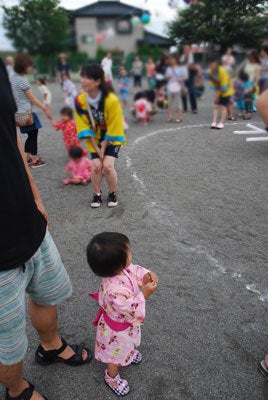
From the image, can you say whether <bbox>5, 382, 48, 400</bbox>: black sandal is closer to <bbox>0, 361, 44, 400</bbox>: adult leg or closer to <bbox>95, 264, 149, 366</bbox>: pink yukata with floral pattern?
<bbox>0, 361, 44, 400</bbox>: adult leg

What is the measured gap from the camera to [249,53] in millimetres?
1556

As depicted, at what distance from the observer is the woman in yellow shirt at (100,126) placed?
9.78 ft

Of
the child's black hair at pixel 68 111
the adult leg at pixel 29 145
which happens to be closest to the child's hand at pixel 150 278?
the child's black hair at pixel 68 111

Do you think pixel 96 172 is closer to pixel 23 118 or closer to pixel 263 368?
pixel 23 118

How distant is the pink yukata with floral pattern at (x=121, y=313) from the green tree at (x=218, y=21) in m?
1.17

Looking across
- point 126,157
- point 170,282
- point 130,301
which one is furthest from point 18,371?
point 126,157

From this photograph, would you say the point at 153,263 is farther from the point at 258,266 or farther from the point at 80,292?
the point at 258,266

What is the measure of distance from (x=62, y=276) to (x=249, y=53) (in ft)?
4.74

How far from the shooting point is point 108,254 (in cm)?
151

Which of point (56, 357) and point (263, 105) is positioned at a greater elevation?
point (263, 105)

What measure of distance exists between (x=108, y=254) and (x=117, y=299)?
0.22 meters

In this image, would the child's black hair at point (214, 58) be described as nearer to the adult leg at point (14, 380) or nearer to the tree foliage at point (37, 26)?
the tree foliage at point (37, 26)

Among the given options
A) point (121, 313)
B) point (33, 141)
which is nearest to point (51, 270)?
point (121, 313)

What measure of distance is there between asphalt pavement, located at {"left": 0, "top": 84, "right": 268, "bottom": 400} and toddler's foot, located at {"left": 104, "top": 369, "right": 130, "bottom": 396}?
38 mm
